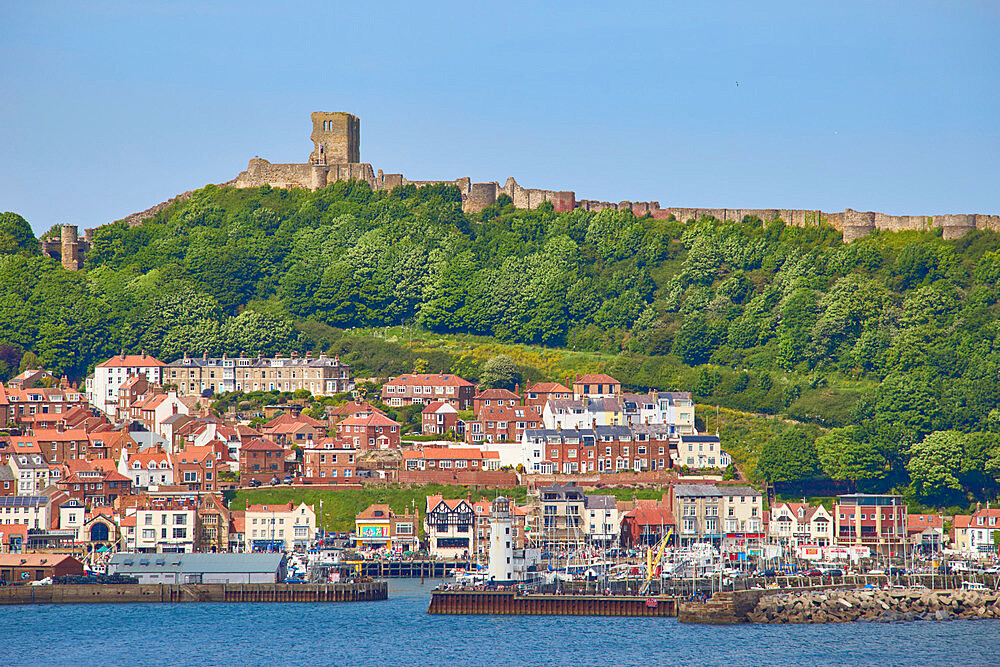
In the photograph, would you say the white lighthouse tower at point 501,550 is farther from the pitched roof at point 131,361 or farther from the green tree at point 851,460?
the pitched roof at point 131,361

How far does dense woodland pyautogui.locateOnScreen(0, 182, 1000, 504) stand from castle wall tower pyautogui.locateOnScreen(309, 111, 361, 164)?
319 centimetres

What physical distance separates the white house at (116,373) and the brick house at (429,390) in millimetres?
13931

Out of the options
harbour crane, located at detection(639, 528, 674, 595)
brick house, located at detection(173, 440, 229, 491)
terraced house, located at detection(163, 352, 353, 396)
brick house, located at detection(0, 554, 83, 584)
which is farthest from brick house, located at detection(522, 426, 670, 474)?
brick house, located at detection(0, 554, 83, 584)

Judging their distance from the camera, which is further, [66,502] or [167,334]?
[167,334]

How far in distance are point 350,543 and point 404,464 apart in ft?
31.7

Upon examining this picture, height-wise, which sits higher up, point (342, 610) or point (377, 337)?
point (377, 337)

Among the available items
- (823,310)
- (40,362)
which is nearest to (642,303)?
(823,310)

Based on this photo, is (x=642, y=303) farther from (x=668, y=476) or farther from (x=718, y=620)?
(x=718, y=620)

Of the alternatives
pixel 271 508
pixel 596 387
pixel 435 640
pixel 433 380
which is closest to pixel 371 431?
pixel 433 380

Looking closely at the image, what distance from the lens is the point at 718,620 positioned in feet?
290

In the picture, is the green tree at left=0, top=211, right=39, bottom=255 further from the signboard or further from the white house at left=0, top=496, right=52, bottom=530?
the signboard

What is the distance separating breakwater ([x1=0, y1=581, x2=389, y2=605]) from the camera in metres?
95.8

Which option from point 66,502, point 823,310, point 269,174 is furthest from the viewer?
point 269,174

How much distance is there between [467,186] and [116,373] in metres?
34.0
